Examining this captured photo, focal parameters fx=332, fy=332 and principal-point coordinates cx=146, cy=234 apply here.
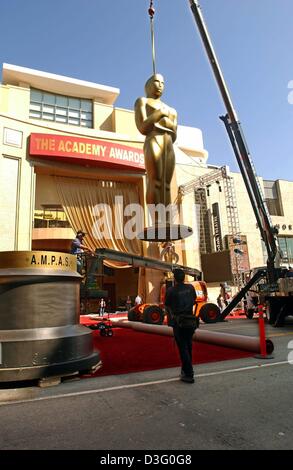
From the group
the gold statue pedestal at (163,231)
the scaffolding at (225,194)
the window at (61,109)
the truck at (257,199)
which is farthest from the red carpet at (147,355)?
the window at (61,109)

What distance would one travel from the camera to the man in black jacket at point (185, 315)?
5204 mm

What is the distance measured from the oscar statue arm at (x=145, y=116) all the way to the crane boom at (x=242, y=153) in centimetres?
668

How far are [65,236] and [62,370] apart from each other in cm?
2035

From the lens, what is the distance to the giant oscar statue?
805 inches

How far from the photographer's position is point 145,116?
20547 mm

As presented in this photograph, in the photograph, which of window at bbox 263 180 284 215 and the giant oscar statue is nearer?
the giant oscar statue

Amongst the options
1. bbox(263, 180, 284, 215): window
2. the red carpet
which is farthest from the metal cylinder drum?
bbox(263, 180, 284, 215): window

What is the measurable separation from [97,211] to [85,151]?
497 centimetres

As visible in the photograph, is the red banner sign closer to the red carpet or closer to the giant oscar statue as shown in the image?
the giant oscar statue

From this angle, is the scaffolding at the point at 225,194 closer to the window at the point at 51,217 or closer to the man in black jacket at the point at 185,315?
the window at the point at 51,217

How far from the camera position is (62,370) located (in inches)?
207

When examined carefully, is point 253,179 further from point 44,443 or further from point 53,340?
point 44,443

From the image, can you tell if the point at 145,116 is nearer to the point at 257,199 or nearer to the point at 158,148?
the point at 158,148

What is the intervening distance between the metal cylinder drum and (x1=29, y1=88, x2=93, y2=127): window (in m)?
26.9
